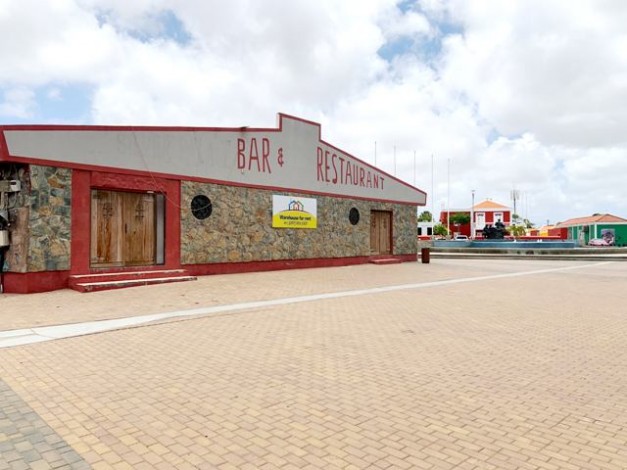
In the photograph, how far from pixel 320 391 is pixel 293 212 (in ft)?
47.2

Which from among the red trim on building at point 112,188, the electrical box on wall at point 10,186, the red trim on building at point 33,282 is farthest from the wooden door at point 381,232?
the electrical box on wall at point 10,186

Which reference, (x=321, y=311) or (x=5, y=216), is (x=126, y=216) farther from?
(x=321, y=311)

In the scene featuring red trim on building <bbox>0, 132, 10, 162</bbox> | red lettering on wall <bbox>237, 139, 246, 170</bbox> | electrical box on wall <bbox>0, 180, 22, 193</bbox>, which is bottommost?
electrical box on wall <bbox>0, 180, 22, 193</bbox>

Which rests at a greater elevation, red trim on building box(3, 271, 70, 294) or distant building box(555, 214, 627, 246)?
distant building box(555, 214, 627, 246)

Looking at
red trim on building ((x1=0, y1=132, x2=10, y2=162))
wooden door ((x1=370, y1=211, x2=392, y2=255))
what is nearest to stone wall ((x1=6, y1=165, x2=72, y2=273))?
red trim on building ((x1=0, y1=132, x2=10, y2=162))

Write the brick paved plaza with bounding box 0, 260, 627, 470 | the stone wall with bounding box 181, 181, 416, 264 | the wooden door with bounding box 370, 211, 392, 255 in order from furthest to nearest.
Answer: the wooden door with bounding box 370, 211, 392, 255, the stone wall with bounding box 181, 181, 416, 264, the brick paved plaza with bounding box 0, 260, 627, 470

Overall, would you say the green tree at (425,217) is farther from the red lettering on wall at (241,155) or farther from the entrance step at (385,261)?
the red lettering on wall at (241,155)

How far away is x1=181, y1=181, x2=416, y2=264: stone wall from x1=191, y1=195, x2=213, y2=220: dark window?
5.2 inches

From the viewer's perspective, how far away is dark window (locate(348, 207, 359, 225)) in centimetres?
2173

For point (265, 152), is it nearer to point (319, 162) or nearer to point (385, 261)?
point (319, 162)

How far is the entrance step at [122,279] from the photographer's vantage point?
40.1ft

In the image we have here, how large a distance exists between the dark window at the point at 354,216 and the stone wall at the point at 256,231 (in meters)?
0.18

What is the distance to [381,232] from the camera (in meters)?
24.0

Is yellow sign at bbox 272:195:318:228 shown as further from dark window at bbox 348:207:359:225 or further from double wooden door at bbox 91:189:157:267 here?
double wooden door at bbox 91:189:157:267
